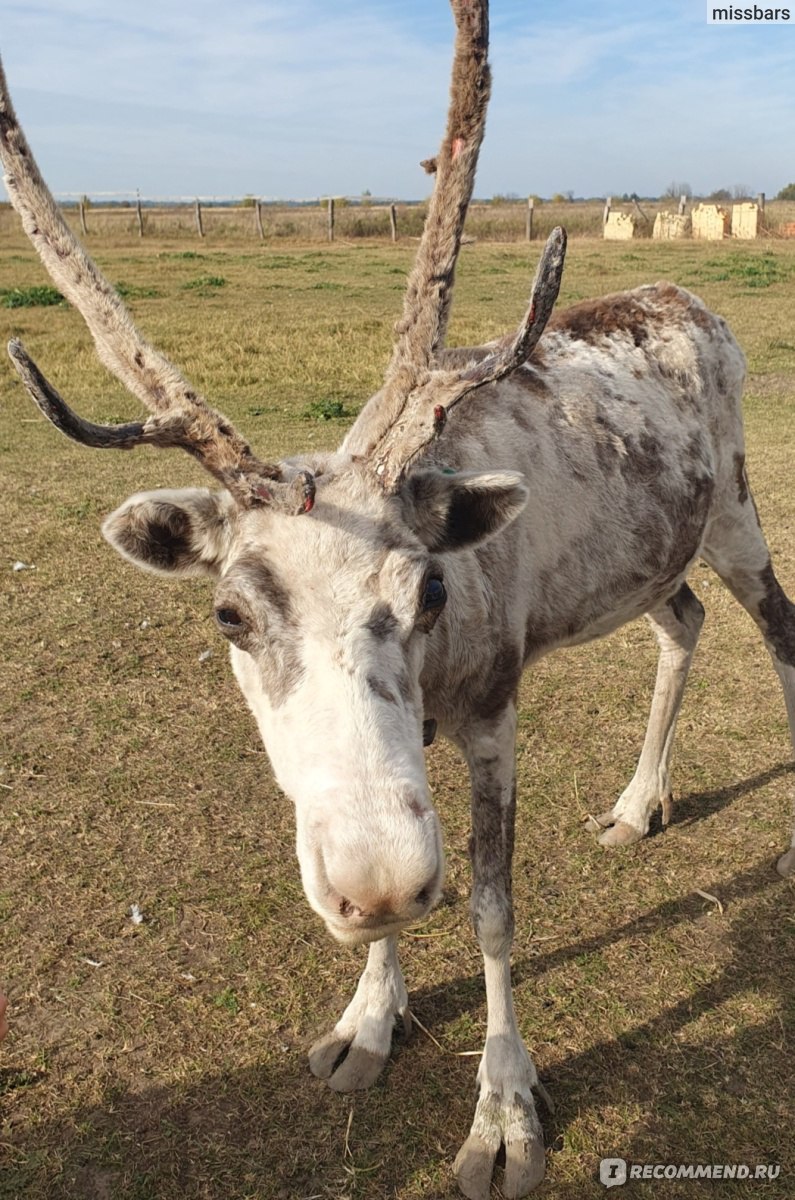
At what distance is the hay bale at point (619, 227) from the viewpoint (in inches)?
1416

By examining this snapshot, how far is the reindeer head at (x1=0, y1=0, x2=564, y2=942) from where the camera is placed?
2.12 metres

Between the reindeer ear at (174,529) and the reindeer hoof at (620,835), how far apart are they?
8.82 ft

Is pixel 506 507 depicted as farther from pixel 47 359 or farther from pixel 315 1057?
pixel 47 359

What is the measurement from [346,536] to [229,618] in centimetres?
37

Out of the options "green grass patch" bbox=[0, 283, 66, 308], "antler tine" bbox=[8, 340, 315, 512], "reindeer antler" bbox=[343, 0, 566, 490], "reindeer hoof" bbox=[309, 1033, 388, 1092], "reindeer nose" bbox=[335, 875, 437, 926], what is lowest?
"reindeer hoof" bbox=[309, 1033, 388, 1092]

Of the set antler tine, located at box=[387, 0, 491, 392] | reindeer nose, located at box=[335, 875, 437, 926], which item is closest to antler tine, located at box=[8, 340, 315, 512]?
antler tine, located at box=[387, 0, 491, 392]

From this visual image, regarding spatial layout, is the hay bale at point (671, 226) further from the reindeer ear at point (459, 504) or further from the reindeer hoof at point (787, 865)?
the reindeer ear at point (459, 504)

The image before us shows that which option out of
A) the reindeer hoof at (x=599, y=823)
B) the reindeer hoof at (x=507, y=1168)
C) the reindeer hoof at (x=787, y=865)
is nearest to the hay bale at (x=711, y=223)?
the reindeer hoof at (x=599, y=823)

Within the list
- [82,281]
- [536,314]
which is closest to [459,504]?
[536,314]

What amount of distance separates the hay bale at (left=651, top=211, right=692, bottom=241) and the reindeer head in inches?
1467

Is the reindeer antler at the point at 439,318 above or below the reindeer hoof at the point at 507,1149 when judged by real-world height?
above

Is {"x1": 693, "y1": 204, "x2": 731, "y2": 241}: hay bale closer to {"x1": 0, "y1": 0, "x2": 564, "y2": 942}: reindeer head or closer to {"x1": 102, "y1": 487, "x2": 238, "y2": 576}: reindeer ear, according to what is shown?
{"x1": 0, "y1": 0, "x2": 564, "y2": 942}: reindeer head

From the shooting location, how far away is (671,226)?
36.7 metres

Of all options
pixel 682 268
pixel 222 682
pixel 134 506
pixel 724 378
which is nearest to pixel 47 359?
pixel 222 682
